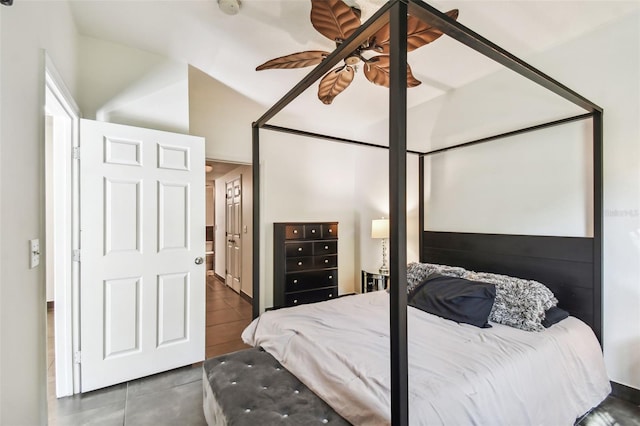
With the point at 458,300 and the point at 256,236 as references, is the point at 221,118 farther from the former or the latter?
the point at 458,300

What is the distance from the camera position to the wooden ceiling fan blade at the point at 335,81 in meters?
2.12

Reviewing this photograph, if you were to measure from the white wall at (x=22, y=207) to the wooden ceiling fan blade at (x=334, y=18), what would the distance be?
4.18 ft

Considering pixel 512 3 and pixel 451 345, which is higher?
pixel 512 3

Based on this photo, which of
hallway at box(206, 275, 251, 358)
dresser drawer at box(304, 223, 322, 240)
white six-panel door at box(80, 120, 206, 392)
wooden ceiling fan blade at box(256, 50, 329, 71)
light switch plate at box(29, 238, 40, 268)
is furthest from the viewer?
dresser drawer at box(304, 223, 322, 240)

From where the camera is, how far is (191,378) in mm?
2480

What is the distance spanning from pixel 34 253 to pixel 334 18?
183 cm

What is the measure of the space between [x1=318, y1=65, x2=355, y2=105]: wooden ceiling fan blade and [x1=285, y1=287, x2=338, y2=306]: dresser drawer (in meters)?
2.41

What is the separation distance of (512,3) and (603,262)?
1892mm

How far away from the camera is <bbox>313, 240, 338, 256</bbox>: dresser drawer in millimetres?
3980

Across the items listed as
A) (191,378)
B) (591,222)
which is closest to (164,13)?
(191,378)

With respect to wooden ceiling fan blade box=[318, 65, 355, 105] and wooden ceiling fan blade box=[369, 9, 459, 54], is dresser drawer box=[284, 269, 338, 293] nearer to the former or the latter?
wooden ceiling fan blade box=[318, 65, 355, 105]

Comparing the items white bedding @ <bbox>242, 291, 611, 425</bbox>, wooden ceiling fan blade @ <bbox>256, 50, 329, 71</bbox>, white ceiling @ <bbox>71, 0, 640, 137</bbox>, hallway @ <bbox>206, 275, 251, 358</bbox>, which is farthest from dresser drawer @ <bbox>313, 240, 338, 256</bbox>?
wooden ceiling fan blade @ <bbox>256, 50, 329, 71</bbox>

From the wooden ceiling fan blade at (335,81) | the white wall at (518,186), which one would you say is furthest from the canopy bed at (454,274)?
the wooden ceiling fan blade at (335,81)

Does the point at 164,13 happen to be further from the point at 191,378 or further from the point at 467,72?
the point at 191,378
